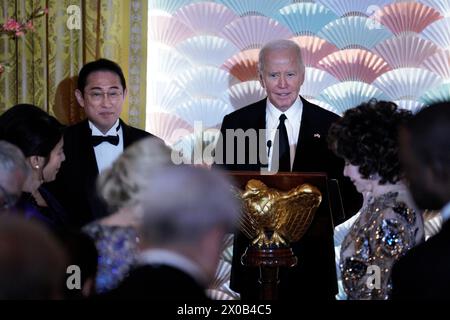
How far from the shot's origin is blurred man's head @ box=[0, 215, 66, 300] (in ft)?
4.82

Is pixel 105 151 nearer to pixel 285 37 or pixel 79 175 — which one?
pixel 79 175

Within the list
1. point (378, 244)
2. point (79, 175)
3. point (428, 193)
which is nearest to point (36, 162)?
point (79, 175)

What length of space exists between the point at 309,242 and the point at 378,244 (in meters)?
1.17

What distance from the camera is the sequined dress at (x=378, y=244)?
8.23 ft

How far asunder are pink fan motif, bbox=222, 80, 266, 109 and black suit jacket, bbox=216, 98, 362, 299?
71 cm

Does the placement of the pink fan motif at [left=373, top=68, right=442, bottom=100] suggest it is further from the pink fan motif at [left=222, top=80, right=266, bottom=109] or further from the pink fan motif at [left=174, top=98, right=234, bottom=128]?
the pink fan motif at [left=174, top=98, right=234, bottom=128]

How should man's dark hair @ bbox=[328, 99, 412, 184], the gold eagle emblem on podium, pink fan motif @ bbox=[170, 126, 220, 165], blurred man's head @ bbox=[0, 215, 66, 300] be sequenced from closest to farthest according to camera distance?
blurred man's head @ bbox=[0, 215, 66, 300] < man's dark hair @ bbox=[328, 99, 412, 184] < the gold eagle emblem on podium < pink fan motif @ bbox=[170, 126, 220, 165]

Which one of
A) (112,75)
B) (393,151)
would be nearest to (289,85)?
(112,75)

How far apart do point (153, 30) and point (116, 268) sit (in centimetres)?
252

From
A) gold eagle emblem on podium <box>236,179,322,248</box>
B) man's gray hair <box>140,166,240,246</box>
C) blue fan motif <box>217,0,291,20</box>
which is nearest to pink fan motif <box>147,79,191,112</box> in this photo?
blue fan motif <box>217,0,291,20</box>

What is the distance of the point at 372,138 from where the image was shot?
2.71 meters

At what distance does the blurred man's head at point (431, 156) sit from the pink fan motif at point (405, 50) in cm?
284

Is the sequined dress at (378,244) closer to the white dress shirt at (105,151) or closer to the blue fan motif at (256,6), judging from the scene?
the white dress shirt at (105,151)

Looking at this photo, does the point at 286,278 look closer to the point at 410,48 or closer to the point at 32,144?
the point at 32,144
